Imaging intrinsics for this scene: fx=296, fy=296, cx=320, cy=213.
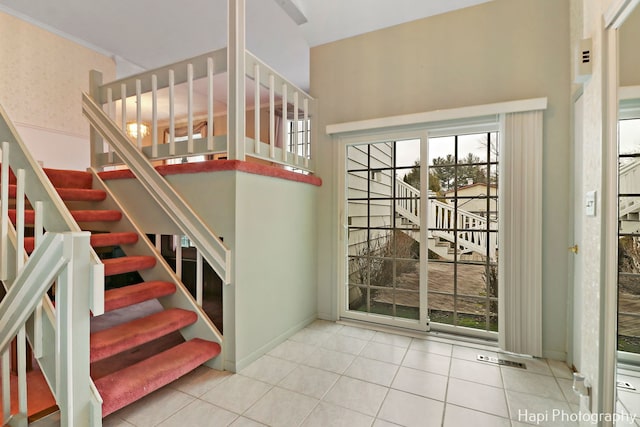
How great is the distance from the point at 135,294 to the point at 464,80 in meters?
3.22

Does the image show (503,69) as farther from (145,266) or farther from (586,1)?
(145,266)

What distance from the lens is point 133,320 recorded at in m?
2.21

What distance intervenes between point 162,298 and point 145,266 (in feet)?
0.98

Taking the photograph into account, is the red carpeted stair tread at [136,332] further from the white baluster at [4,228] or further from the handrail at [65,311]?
the white baluster at [4,228]

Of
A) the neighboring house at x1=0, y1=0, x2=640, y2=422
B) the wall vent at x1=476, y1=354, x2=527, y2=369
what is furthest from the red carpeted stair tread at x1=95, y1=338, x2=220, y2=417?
the wall vent at x1=476, y1=354, x2=527, y2=369

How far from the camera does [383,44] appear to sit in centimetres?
302

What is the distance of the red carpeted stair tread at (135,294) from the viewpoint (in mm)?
1964

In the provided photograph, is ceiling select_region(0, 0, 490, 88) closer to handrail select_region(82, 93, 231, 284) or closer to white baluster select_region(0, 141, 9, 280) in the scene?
handrail select_region(82, 93, 231, 284)

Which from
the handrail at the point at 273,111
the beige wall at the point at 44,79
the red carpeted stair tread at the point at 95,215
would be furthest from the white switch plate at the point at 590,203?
the beige wall at the point at 44,79

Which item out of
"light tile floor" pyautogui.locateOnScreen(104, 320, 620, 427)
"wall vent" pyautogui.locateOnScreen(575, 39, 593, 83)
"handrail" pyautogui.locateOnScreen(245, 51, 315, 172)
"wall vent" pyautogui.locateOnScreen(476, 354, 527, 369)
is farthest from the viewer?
"handrail" pyautogui.locateOnScreen(245, 51, 315, 172)

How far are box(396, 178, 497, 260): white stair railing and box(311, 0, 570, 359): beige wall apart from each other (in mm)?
642

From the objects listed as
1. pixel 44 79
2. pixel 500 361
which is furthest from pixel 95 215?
pixel 500 361

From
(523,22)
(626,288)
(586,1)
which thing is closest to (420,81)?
(523,22)

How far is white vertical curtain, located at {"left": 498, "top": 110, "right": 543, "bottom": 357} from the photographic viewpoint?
2402mm
